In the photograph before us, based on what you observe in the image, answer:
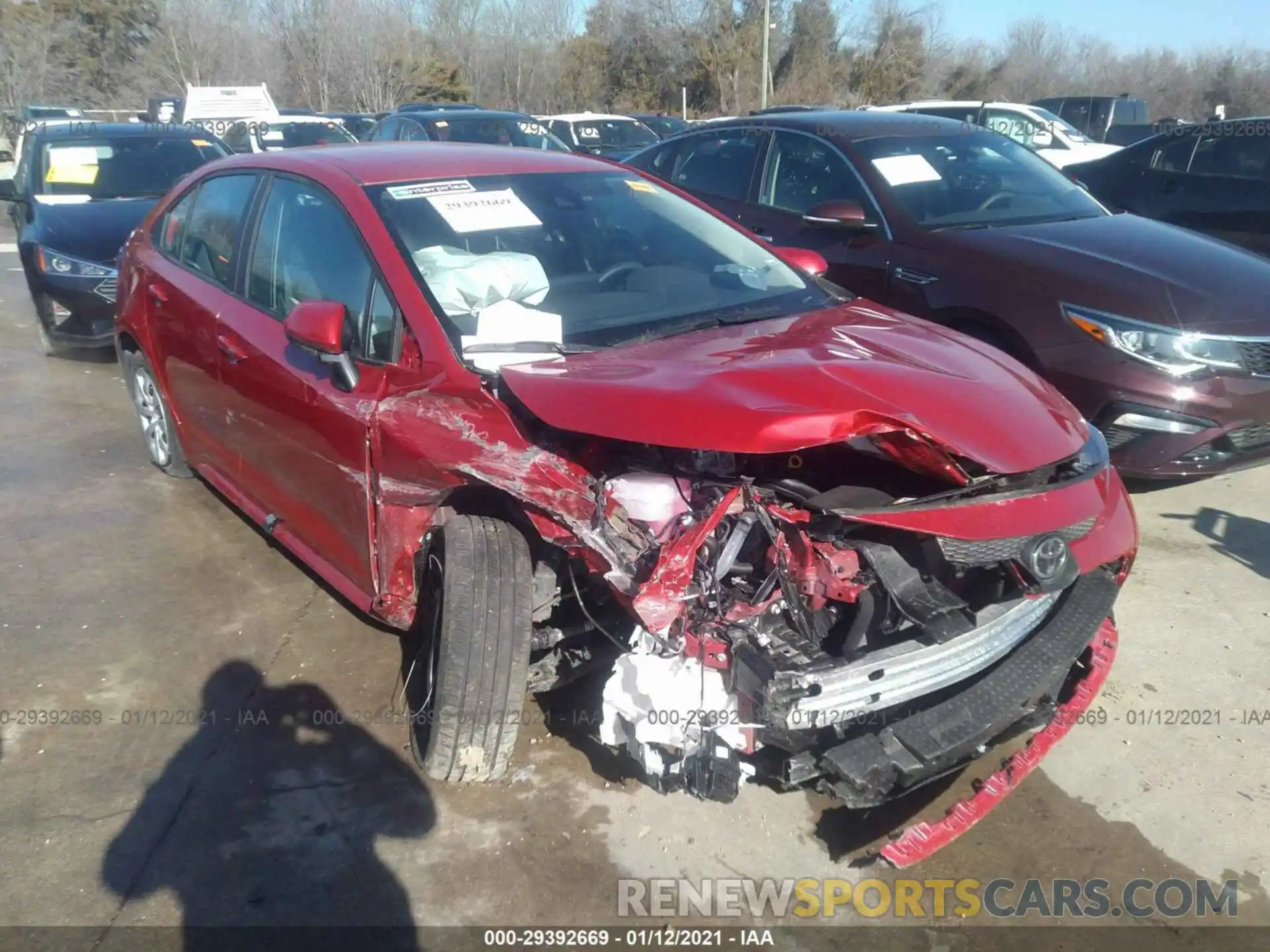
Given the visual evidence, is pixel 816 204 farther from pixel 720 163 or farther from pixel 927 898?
pixel 927 898

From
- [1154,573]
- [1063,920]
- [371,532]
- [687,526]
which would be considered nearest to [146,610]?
[371,532]

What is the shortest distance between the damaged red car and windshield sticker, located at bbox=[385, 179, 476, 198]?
1cm

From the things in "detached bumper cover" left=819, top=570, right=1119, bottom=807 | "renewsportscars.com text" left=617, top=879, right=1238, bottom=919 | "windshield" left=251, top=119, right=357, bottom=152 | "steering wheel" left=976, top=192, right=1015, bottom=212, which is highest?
"steering wheel" left=976, top=192, right=1015, bottom=212

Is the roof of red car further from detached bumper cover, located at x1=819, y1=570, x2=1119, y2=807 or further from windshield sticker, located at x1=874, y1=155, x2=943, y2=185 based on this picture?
detached bumper cover, located at x1=819, y1=570, x2=1119, y2=807

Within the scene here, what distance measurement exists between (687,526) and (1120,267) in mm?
3072

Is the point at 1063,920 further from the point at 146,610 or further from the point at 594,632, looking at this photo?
the point at 146,610

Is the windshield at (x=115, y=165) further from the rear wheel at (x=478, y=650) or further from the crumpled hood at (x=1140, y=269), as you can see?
the rear wheel at (x=478, y=650)

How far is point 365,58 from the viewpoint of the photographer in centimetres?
3247

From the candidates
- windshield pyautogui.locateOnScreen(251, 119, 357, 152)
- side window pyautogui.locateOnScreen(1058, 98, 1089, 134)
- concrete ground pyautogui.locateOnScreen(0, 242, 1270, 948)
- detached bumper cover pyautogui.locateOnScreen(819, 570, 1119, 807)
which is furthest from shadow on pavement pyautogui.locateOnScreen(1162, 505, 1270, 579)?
side window pyautogui.locateOnScreen(1058, 98, 1089, 134)

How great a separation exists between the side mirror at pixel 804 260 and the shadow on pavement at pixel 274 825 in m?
2.30

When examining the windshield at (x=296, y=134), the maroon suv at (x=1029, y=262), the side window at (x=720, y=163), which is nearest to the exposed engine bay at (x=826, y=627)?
the maroon suv at (x=1029, y=262)

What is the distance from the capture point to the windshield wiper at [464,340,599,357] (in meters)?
2.88

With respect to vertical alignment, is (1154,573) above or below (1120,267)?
below

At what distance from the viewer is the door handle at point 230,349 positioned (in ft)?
11.9
